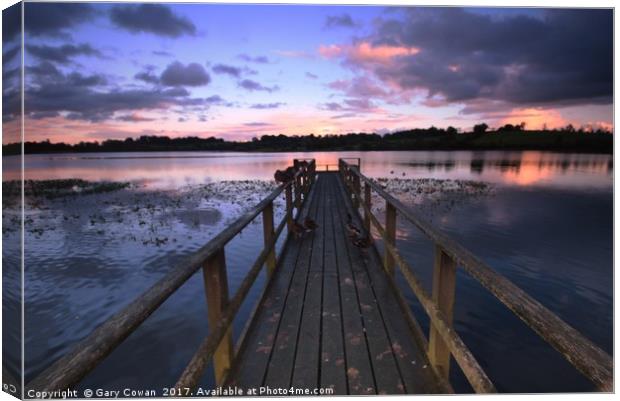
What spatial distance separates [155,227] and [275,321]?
10078mm

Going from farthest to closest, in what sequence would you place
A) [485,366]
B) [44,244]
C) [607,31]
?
1. [44,244]
2. [485,366]
3. [607,31]

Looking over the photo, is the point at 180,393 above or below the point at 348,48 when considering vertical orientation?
below

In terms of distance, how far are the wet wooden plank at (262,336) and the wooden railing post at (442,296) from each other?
139 centimetres

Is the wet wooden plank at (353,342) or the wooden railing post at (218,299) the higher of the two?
the wooden railing post at (218,299)

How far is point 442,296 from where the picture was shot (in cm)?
226

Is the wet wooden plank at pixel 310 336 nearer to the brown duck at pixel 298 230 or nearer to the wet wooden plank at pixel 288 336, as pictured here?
the wet wooden plank at pixel 288 336

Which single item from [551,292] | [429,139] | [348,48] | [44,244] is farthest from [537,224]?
[429,139]

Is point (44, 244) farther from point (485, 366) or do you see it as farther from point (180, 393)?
point (485, 366)

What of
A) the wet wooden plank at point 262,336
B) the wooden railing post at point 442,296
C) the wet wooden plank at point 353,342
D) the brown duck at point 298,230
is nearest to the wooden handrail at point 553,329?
the wooden railing post at point 442,296

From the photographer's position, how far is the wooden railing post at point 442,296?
2213 mm

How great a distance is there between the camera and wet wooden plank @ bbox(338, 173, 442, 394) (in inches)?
93.7

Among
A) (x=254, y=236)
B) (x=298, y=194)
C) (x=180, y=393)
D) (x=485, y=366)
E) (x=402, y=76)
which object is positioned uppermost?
(x=402, y=76)

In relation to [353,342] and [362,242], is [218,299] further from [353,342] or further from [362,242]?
[362,242]

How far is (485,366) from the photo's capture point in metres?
4.85
